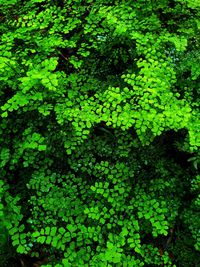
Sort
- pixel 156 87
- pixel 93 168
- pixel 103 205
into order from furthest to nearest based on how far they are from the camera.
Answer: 1. pixel 93 168
2. pixel 103 205
3. pixel 156 87

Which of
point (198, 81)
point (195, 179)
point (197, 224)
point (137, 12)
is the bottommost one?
point (197, 224)

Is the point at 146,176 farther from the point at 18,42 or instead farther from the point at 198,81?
the point at 18,42

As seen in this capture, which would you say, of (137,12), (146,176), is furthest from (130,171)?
(137,12)

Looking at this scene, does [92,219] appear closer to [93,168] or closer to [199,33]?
[93,168]

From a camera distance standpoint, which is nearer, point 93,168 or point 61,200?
point 61,200

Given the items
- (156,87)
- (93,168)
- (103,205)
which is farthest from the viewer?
(93,168)

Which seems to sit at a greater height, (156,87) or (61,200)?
(156,87)
